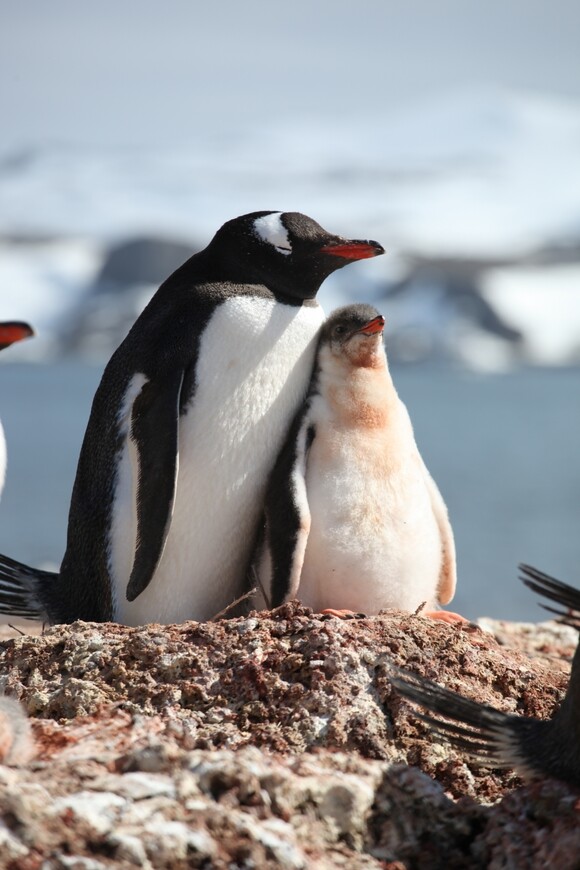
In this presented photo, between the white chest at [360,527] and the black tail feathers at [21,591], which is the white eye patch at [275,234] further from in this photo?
the black tail feathers at [21,591]

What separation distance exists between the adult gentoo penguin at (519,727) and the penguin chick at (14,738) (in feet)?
2.76

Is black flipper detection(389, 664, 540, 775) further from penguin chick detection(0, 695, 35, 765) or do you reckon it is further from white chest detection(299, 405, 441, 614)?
white chest detection(299, 405, 441, 614)

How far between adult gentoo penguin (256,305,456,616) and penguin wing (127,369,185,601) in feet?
1.07

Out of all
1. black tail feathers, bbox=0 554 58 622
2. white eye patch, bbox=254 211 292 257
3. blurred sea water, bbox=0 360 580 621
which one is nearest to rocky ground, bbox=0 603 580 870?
black tail feathers, bbox=0 554 58 622

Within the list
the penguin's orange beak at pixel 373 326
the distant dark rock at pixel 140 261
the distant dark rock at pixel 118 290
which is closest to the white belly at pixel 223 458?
the penguin's orange beak at pixel 373 326

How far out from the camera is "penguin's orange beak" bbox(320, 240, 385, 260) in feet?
13.7

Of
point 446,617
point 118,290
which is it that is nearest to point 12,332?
point 446,617

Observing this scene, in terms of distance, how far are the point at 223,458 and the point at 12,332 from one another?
0.83 metres

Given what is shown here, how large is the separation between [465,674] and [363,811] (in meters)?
0.90

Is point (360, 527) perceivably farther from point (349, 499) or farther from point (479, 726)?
point (479, 726)

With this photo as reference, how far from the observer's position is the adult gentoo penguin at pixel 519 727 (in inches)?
111

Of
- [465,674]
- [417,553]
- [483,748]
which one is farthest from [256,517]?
[483,748]

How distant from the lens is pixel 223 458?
418cm

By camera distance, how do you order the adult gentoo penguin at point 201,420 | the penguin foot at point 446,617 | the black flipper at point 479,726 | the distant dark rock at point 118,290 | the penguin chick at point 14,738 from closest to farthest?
1. the penguin chick at point 14,738
2. the black flipper at point 479,726
3. the penguin foot at point 446,617
4. the adult gentoo penguin at point 201,420
5. the distant dark rock at point 118,290
